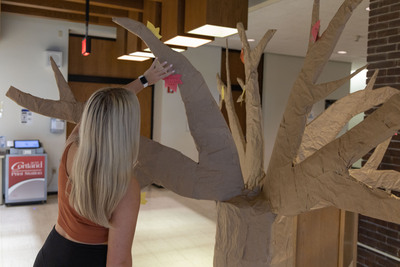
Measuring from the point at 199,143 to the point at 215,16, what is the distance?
7.67ft

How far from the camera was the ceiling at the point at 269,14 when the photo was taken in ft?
14.8

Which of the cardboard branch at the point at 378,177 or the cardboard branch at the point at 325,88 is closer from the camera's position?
the cardboard branch at the point at 325,88

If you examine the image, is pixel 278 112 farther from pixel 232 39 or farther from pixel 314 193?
pixel 314 193

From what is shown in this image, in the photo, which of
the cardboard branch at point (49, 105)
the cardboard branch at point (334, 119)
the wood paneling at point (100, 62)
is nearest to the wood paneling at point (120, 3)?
the wood paneling at point (100, 62)

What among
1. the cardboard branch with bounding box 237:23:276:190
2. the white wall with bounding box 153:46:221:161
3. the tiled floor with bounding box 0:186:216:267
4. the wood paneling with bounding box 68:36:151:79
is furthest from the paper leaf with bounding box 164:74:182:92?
the white wall with bounding box 153:46:221:161

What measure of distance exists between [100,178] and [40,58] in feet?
19.0

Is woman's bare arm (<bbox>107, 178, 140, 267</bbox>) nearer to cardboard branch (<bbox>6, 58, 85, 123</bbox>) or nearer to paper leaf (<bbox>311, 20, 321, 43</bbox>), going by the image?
cardboard branch (<bbox>6, 58, 85, 123</bbox>)

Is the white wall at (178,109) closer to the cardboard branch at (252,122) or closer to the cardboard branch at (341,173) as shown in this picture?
the cardboard branch at (252,122)

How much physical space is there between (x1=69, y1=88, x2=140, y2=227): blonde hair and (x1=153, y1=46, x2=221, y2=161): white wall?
6152 mm

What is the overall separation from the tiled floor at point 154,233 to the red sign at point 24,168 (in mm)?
432

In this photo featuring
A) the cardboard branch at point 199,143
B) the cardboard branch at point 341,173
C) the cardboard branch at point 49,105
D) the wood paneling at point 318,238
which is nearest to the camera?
the cardboard branch at point 341,173

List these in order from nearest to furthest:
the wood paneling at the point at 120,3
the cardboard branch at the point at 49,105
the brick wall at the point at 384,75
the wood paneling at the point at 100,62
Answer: the cardboard branch at the point at 49,105 → the brick wall at the point at 384,75 → the wood paneling at the point at 120,3 → the wood paneling at the point at 100,62

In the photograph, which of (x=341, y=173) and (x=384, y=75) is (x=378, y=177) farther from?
(x=384, y=75)

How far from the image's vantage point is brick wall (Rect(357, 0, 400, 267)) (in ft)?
10.3
